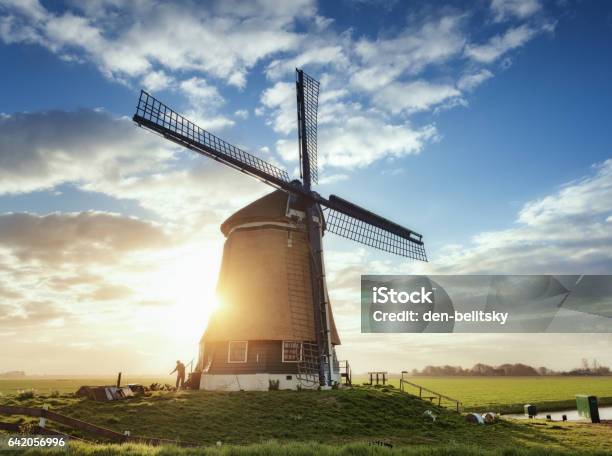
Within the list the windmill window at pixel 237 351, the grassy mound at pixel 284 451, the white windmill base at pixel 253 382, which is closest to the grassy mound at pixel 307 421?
the white windmill base at pixel 253 382

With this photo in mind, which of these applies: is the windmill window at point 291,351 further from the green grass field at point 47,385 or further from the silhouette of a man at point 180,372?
the green grass field at point 47,385

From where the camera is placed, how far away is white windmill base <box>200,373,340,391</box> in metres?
24.9

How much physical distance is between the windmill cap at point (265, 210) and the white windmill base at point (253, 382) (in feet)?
29.0

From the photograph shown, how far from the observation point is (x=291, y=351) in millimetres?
25750

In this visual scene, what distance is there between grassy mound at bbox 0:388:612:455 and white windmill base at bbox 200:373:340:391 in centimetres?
122

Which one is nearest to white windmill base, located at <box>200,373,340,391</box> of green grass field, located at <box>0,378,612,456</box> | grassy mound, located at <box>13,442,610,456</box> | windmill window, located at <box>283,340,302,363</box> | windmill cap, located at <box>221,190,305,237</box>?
windmill window, located at <box>283,340,302,363</box>

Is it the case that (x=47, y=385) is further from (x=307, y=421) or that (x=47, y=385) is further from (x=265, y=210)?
(x=307, y=421)

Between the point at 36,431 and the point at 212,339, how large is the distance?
12168 millimetres

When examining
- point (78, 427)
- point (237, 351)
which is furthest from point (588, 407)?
point (78, 427)

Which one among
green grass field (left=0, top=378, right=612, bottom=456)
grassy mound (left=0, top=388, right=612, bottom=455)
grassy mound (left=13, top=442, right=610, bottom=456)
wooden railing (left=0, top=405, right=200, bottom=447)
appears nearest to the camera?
grassy mound (left=13, top=442, right=610, bottom=456)

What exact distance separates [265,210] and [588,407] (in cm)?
2183

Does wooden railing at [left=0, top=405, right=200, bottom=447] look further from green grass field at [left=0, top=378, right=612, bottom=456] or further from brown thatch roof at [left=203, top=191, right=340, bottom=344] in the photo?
brown thatch roof at [left=203, top=191, right=340, bottom=344]

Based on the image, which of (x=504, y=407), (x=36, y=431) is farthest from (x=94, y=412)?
(x=504, y=407)

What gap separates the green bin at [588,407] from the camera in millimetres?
26547
